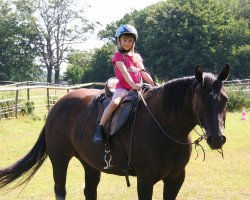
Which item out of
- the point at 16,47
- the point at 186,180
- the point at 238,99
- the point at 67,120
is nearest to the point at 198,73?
the point at 67,120

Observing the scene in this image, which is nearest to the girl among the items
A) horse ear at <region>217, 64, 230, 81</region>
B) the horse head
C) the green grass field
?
the horse head

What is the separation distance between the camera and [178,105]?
14.2 feet

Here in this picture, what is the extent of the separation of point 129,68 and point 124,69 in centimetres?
17

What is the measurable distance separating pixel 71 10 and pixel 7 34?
8.68 metres

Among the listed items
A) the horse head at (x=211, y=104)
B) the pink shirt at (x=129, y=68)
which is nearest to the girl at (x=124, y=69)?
the pink shirt at (x=129, y=68)

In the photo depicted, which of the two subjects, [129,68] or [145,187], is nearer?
[145,187]

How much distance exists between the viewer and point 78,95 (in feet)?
19.3

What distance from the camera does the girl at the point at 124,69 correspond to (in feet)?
15.6

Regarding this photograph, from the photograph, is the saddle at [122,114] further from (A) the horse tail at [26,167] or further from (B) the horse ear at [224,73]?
(A) the horse tail at [26,167]

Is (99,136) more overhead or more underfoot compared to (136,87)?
more underfoot

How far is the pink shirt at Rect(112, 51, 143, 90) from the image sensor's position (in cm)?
488

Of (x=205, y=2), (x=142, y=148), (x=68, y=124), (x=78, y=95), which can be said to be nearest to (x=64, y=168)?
(x=68, y=124)

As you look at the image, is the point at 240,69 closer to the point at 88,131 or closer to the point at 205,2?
the point at 205,2

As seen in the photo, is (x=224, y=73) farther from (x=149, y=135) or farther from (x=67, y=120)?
(x=67, y=120)
